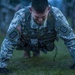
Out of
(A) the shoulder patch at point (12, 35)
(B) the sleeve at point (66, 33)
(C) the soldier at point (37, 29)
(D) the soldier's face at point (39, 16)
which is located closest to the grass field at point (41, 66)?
(C) the soldier at point (37, 29)

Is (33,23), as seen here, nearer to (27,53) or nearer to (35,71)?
(35,71)

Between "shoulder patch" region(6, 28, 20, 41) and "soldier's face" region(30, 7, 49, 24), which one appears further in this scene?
"shoulder patch" region(6, 28, 20, 41)

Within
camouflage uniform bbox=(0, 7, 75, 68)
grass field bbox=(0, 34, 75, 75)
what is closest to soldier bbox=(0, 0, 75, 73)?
camouflage uniform bbox=(0, 7, 75, 68)

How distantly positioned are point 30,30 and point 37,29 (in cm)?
12

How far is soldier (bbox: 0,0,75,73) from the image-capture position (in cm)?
655

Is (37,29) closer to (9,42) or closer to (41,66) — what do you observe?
(9,42)

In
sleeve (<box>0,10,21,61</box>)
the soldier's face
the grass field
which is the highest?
the soldier's face

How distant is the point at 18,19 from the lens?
6828 mm

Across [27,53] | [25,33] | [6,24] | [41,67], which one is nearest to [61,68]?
[41,67]

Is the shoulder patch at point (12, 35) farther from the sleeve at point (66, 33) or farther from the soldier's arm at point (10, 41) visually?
the sleeve at point (66, 33)

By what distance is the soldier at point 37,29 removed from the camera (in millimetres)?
6547

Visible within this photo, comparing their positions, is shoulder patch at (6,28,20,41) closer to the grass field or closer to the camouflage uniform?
the camouflage uniform

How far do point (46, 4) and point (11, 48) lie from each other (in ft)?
3.00

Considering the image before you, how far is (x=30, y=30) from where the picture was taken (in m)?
7.03
